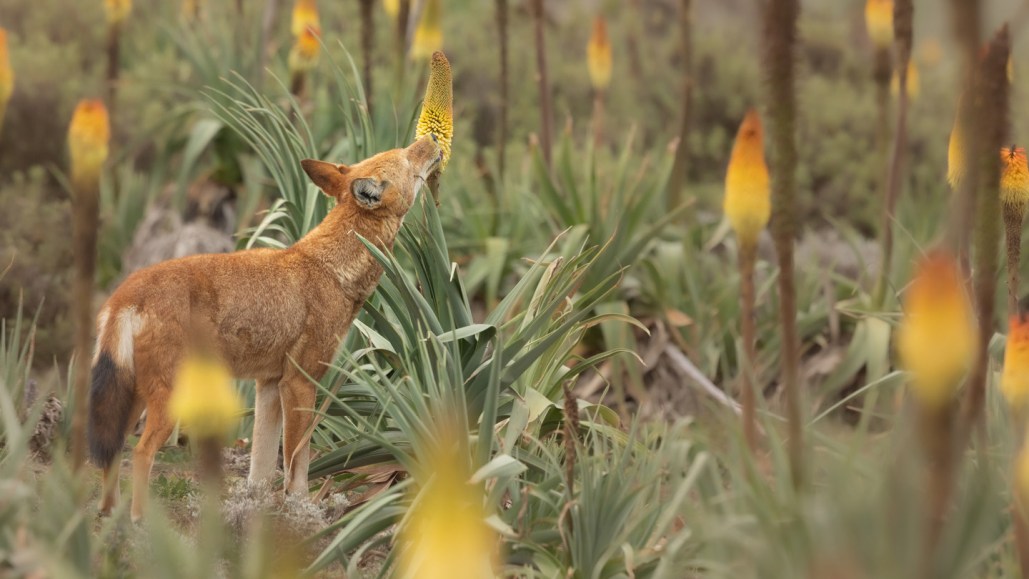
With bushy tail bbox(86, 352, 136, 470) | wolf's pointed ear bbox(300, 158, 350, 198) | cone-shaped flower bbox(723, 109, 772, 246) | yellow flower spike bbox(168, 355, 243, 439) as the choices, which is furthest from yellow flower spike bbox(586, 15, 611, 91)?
yellow flower spike bbox(168, 355, 243, 439)

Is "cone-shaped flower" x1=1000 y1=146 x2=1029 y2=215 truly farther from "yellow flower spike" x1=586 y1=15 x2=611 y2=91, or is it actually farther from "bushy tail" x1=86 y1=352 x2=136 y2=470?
"yellow flower spike" x1=586 y1=15 x2=611 y2=91

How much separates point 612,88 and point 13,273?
848 cm

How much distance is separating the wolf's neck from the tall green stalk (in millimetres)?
2160

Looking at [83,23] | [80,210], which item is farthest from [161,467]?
[83,23]

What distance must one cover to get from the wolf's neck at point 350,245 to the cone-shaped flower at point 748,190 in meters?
2.07

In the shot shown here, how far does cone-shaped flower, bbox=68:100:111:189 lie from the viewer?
3.49 m

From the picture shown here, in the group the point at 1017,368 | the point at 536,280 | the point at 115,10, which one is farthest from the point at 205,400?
the point at 115,10

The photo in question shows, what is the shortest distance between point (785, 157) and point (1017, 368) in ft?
3.57

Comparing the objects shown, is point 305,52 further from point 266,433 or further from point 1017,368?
point 1017,368

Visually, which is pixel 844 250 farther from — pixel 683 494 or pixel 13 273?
pixel 683 494

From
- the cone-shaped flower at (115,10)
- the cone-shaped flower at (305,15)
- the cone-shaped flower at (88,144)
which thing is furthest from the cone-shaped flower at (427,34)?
the cone-shaped flower at (88,144)

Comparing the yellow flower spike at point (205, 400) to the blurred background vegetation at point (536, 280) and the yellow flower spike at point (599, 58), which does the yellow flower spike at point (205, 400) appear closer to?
the blurred background vegetation at point (536, 280)

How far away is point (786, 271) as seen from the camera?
3.67 m

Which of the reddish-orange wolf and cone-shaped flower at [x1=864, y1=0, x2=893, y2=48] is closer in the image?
the reddish-orange wolf
